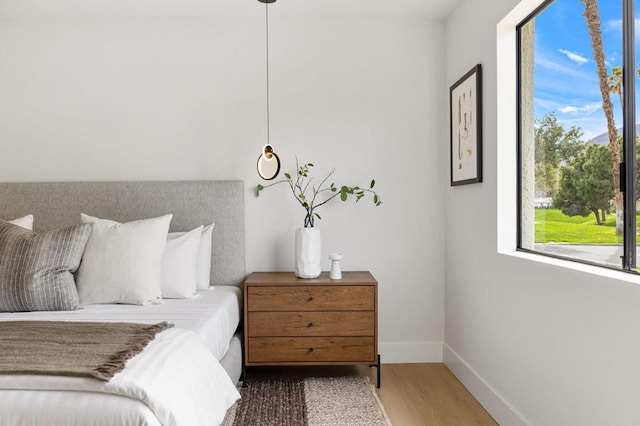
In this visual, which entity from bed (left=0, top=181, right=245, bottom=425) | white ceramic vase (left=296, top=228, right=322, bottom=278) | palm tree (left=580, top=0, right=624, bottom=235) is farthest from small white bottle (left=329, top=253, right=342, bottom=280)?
palm tree (left=580, top=0, right=624, bottom=235)

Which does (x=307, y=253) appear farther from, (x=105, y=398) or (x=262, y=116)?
(x=105, y=398)

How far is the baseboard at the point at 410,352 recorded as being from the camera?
12.0ft

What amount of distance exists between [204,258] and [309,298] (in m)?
0.74

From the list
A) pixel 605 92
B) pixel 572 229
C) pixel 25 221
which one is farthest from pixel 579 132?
pixel 25 221

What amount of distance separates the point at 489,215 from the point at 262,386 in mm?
1681

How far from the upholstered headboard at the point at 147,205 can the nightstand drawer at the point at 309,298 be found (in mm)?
423

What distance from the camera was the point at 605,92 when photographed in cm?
197

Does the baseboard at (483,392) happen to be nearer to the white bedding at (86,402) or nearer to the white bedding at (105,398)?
the white bedding at (86,402)

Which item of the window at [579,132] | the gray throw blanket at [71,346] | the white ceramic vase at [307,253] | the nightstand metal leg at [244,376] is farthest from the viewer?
the white ceramic vase at [307,253]

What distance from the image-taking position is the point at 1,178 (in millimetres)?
3607

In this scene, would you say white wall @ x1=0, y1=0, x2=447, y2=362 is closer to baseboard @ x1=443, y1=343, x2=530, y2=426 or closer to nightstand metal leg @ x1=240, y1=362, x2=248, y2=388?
baseboard @ x1=443, y1=343, x2=530, y2=426

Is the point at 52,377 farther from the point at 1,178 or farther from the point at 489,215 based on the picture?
the point at 1,178

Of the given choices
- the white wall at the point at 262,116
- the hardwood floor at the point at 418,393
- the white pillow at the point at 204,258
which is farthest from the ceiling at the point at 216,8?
the hardwood floor at the point at 418,393

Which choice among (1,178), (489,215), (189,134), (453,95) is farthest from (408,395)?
(1,178)
